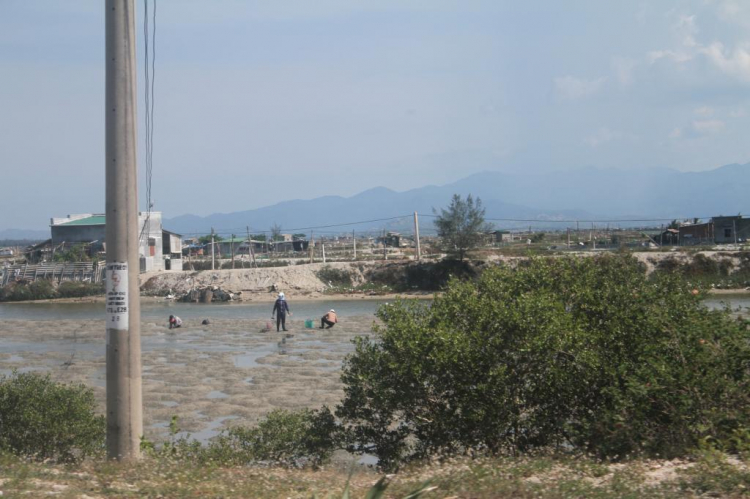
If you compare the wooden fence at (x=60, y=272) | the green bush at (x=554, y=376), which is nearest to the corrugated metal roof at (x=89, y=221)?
the wooden fence at (x=60, y=272)

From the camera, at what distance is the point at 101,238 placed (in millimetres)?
68938

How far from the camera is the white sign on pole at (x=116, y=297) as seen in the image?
27.4 ft

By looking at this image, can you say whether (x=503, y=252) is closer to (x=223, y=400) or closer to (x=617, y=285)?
(x=223, y=400)

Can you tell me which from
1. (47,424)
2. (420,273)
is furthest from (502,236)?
(47,424)

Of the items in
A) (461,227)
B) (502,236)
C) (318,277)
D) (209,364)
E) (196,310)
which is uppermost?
(502,236)

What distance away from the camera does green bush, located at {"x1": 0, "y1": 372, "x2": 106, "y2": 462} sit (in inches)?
440

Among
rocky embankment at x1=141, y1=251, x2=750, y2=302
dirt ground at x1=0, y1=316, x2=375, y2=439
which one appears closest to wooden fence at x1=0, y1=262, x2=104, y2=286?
rocky embankment at x1=141, y1=251, x2=750, y2=302

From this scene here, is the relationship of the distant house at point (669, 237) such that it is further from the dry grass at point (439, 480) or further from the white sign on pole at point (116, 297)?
the white sign on pole at point (116, 297)

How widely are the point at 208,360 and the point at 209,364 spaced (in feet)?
3.17

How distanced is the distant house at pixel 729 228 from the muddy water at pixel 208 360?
33.2 m

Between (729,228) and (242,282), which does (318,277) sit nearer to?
(242,282)

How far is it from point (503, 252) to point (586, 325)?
4626cm

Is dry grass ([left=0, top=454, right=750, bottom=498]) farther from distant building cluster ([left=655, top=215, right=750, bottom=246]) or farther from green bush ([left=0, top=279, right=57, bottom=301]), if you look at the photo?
distant building cluster ([left=655, top=215, right=750, bottom=246])

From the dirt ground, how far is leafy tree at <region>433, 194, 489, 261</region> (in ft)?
63.9
